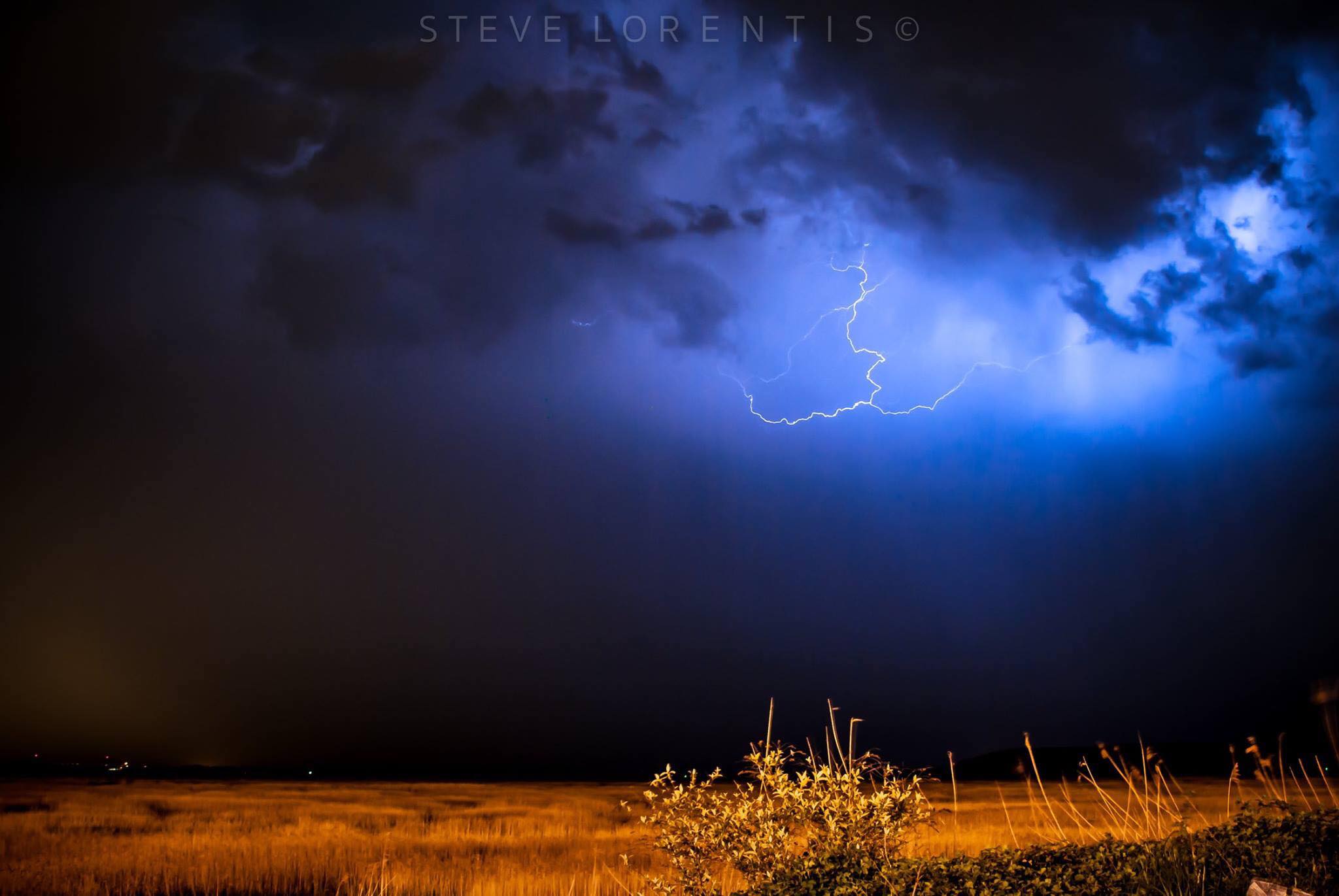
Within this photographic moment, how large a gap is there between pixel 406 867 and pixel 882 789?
10014 mm

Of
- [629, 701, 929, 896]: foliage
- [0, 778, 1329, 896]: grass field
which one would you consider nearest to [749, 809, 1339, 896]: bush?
[0, 778, 1329, 896]: grass field

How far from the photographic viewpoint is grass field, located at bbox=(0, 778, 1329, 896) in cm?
1320

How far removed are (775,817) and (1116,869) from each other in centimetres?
278

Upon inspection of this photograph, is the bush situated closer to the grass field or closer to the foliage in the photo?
the grass field

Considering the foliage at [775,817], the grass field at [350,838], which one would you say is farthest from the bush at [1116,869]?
the foliage at [775,817]

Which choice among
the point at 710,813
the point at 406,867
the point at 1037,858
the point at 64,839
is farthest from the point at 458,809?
the point at 1037,858

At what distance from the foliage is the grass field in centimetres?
104

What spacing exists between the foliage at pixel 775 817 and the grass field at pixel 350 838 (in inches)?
40.8

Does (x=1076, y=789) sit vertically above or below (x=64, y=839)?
below

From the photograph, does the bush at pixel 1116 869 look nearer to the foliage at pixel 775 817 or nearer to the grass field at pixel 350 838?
the grass field at pixel 350 838

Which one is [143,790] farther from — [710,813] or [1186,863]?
[1186,863]

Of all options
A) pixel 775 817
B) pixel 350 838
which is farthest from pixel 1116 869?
pixel 350 838

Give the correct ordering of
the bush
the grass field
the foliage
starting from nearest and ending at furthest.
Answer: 1. the bush
2. the foliage
3. the grass field

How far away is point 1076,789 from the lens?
3506 centimetres
